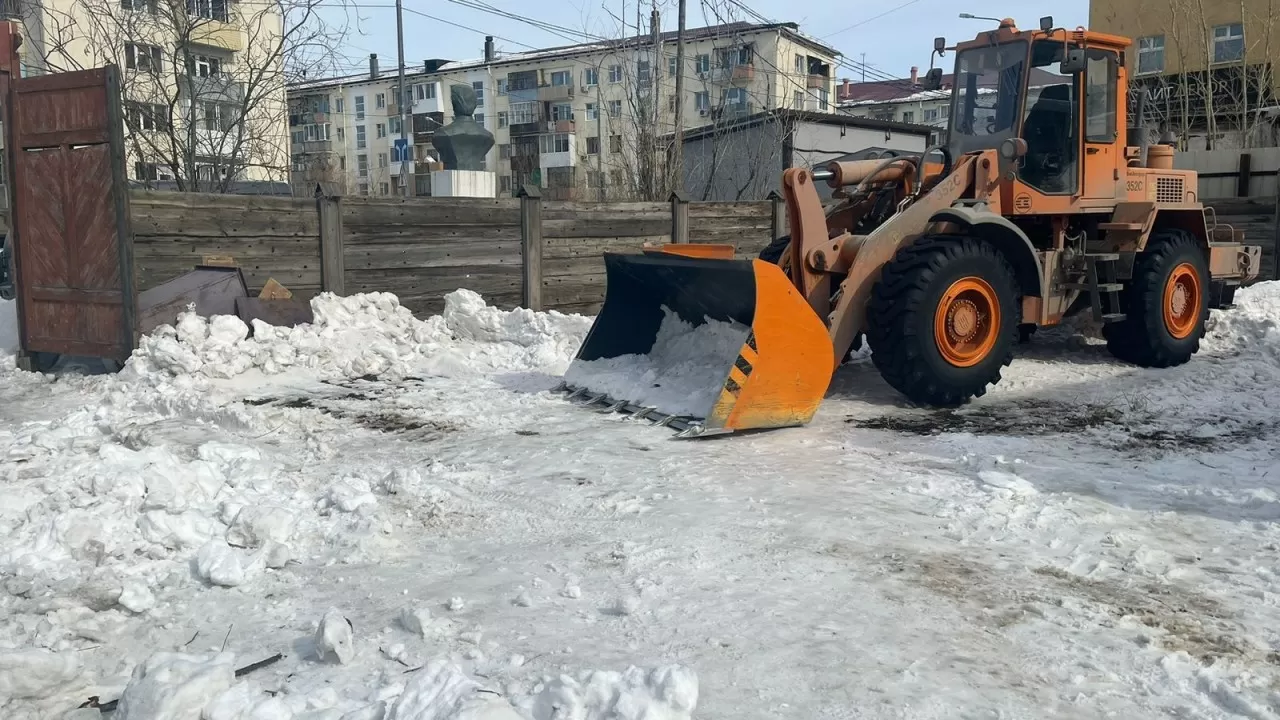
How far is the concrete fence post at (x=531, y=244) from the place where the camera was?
12.2 m

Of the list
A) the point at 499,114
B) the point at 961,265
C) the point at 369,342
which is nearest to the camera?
the point at 961,265

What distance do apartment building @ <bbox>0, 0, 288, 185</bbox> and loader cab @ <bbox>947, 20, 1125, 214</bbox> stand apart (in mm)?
8569

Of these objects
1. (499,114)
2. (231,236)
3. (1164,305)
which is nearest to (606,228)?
(231,236)

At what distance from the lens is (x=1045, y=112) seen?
325 inches

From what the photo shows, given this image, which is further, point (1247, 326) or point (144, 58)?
point (144, 58)

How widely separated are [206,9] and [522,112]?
51960mm

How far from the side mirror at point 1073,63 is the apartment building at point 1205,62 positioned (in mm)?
11795

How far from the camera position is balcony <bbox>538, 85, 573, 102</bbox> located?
61.6 metres

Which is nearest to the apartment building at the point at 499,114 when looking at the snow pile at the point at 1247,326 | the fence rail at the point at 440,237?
the fence rail at the point at 440,237

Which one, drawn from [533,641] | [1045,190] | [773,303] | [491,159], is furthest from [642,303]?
[491,159]

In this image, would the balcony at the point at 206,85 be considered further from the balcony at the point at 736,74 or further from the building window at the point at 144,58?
the balcony at the point at 736,74

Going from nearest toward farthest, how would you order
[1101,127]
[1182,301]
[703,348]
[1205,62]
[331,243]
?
[703,348], [1101,127], [1182,301], [331,243], [1205,62]

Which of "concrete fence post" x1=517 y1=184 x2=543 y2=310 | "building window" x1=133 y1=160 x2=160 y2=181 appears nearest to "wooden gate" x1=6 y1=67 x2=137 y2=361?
"building window" x1=133 y1=160 x2=160 y2=181

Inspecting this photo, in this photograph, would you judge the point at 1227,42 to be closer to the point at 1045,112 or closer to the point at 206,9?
the point at 1045,112
